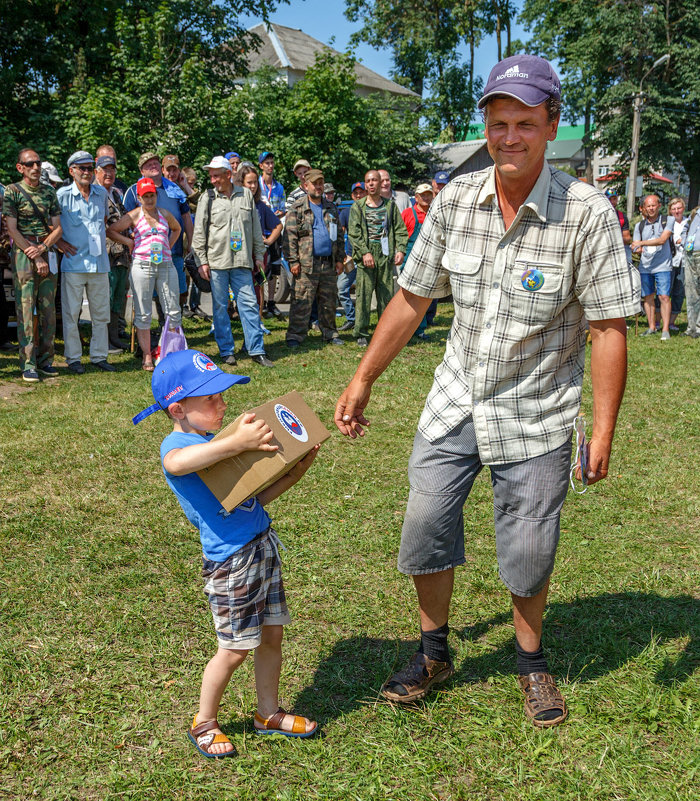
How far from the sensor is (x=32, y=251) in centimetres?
823

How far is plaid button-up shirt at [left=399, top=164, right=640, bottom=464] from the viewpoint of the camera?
2740 millimetres

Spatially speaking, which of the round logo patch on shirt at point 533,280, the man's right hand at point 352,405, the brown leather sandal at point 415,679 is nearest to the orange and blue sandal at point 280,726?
the brown leather sandal at point 415,679

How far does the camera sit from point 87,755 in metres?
2.98

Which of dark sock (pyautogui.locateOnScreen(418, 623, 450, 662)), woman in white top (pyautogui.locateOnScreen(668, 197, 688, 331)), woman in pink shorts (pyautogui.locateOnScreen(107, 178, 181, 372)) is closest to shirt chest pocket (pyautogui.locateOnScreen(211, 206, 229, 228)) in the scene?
woman in pink shorts (pyautogui.locateOnScreen(107, 178, 181, 372))

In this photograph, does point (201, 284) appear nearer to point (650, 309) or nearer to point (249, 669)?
point (650, 309)

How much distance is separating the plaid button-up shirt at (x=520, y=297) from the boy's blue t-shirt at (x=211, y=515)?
2.65 ft

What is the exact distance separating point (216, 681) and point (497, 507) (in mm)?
1243

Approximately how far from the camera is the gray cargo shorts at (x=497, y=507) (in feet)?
9.59

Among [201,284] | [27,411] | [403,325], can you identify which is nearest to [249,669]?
[403,325]

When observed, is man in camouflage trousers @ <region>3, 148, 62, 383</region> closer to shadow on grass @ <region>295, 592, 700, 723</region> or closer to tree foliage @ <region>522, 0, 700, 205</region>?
shadow on grass @ <region>295, 592, 700, 723</region>

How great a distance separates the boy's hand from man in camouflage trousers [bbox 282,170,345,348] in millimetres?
7993

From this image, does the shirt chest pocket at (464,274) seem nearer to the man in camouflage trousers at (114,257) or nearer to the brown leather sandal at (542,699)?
the brown leather sandal at (542,699)

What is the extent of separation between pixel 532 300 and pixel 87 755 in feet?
7.81

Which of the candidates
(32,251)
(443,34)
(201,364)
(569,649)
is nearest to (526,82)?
(201,364)
